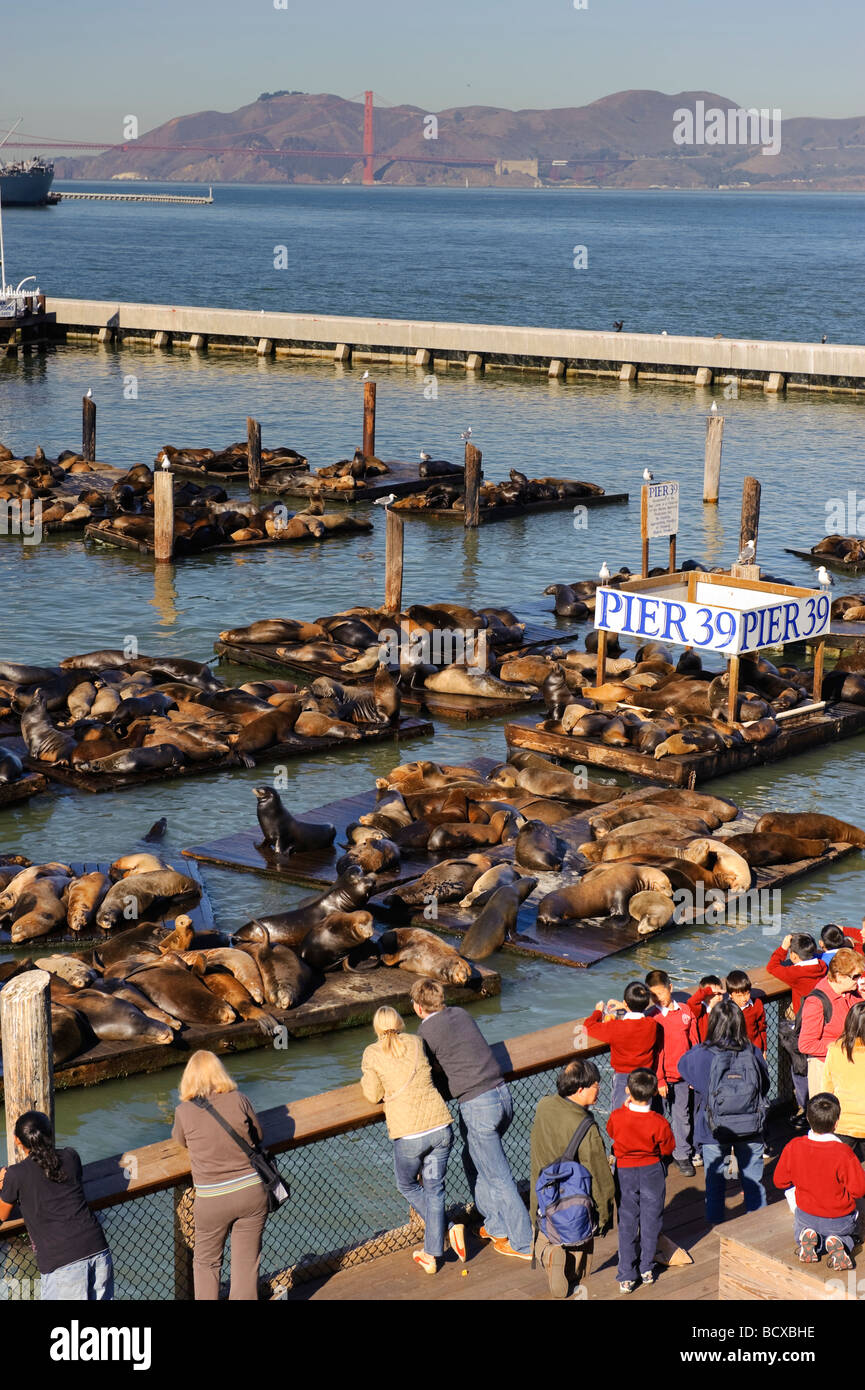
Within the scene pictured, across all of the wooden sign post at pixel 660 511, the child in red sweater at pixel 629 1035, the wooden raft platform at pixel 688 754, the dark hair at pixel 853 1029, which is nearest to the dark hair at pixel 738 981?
the child in red sweater at pixel 629 1035

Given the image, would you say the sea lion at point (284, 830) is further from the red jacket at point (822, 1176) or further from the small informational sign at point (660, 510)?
the small informational sign at point (660, 510)

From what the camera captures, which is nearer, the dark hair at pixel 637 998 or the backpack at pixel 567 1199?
the backpack at pixel 567 1199

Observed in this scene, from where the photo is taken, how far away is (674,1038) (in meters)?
7.45

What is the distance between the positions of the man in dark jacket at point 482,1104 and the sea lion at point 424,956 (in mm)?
4043

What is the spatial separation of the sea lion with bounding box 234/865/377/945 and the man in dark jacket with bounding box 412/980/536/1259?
4.34 meters

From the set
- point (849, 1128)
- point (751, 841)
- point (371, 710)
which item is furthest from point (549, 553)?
point (849, 1128)

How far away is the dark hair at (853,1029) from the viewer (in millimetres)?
6703

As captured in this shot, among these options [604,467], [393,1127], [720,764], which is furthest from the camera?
[604,467]

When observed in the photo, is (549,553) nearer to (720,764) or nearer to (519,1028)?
(720,764)

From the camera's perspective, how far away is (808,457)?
115 feet

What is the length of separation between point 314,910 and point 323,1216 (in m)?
3.24
